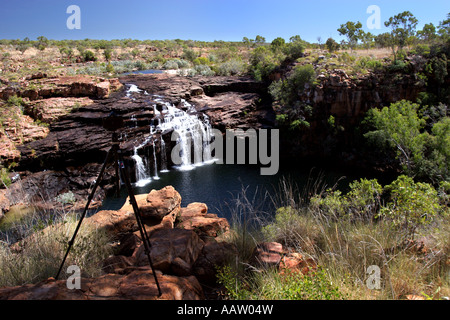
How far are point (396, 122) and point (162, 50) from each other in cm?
3678

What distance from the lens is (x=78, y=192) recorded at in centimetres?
1382

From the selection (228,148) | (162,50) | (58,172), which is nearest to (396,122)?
(228,148)

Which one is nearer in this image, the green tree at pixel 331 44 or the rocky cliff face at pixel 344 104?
the rocky cliff face at pixel 344 104

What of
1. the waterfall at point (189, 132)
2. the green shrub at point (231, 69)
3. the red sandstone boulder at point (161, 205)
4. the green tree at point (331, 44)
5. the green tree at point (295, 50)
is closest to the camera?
the red sandstone boulder at point (161, 205)

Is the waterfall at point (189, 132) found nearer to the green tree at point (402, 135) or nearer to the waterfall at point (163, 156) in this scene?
the waterfall at point (163, 156)

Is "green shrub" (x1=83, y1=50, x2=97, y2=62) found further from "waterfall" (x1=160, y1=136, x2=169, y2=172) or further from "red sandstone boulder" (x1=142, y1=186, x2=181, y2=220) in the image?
"red sandstone boulder" (x1=142, y1=186, x2=181, y2=220)

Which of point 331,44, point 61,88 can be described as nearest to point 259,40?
point 331,44

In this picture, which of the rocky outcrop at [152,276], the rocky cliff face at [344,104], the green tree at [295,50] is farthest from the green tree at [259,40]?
the rocky outcrop at [152,276]

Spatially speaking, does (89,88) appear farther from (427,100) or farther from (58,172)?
(427,100)

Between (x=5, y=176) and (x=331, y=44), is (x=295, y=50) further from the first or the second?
(x=5, y=176)

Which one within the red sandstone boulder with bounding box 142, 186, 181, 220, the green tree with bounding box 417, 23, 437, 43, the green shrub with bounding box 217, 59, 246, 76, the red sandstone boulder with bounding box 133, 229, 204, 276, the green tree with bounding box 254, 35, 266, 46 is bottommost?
the red sandstone boulder with bounding box 142, 186, 181, 220

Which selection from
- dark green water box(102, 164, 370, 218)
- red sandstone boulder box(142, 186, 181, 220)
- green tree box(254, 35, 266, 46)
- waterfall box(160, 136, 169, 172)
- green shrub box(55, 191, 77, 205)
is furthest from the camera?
green tree box(254, 35, 266, 46)

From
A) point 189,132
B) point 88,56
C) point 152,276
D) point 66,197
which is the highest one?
point 88,56

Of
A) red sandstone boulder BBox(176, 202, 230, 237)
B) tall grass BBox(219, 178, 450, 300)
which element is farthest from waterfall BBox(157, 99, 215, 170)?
tall grass BBox(219, 178, 450, 300)
